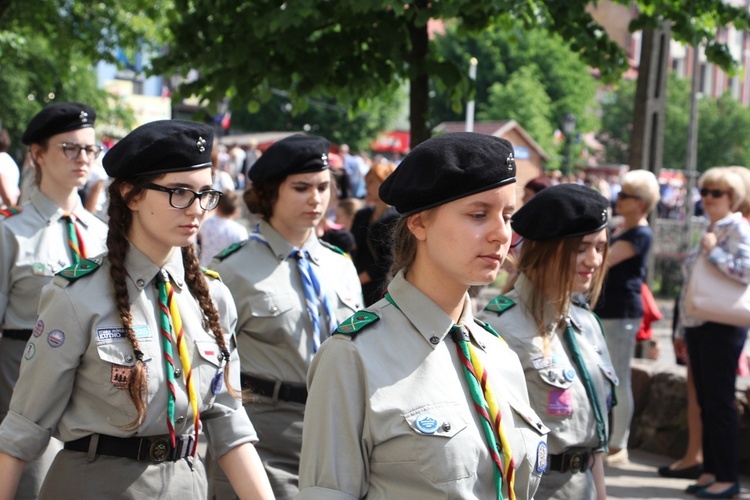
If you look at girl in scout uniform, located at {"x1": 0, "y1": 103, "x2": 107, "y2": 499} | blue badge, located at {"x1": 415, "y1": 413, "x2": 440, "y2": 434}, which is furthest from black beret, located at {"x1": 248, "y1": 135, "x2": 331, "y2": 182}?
blue badge, located at {"x1": 415, "y1": 413, "x2": 440, "y2": 434}

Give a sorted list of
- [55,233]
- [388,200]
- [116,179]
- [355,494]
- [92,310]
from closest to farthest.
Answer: [355,494] < [388,200] < [92,310] < [116,179] < [55,233]

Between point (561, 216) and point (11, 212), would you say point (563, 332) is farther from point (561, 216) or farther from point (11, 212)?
point (11, 212)

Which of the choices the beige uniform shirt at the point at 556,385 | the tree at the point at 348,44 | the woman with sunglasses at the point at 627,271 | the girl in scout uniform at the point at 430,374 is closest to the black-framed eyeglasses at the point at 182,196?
the girl in scout uniform at the point at 430,374

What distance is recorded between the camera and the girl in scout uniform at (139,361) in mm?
3340

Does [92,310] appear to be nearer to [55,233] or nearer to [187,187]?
[187,187]

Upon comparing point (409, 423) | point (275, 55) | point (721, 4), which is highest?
point (721, 4)

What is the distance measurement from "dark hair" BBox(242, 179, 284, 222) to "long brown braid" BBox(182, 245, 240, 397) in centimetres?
145

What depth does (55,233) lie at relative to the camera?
514 cm

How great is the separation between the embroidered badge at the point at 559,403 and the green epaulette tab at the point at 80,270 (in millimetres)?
1646

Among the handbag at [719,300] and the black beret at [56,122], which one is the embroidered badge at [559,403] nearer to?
the black beret at [56,122]

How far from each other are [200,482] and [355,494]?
112 cm

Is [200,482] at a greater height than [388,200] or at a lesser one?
lesser

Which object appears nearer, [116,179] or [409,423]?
[409,423]

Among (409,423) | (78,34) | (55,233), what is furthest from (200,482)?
(78,34)
